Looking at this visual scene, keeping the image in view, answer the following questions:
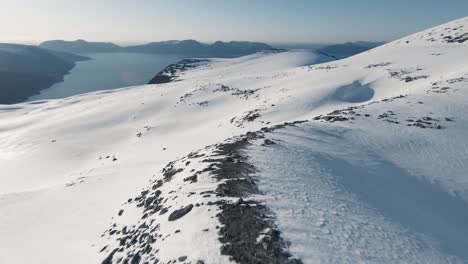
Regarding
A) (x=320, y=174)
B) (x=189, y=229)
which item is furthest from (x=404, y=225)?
(x=189, y=229)

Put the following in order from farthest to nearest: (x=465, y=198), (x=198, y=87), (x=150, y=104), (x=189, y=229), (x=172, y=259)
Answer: (x=198, y=87), (x=150, y=104), (x=465, y=198), (x=189, y=229), (x=172, y=259)

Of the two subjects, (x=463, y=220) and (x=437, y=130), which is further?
(x=437, y=130)

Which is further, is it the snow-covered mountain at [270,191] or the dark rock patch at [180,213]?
the dark rock patch at [180,213]

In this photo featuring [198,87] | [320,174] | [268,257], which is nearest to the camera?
[268,257]

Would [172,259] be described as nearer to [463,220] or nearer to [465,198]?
[463,220]

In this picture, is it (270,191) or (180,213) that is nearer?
(180,213)

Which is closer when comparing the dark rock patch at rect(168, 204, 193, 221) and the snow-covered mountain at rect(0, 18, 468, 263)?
the snow-covered mountain at rect(0, 18, 468, 263)

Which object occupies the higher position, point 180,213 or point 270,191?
point 270,191

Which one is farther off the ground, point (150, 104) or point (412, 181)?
point (412, 181)
